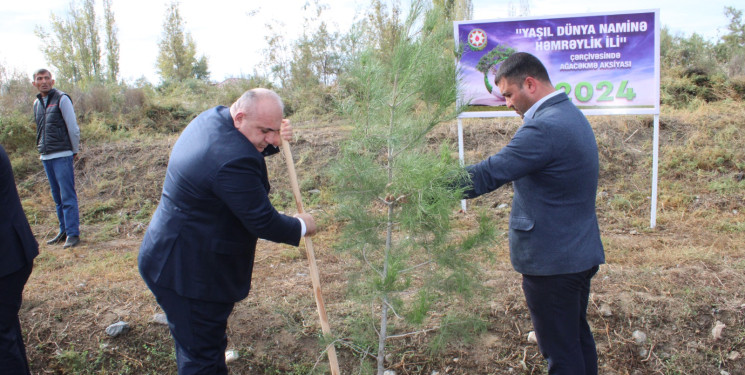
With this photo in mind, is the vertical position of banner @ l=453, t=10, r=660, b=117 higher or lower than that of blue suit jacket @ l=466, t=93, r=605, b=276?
higher

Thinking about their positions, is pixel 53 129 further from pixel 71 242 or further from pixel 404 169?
pixel 404 169

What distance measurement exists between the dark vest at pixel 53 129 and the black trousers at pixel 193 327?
437cm

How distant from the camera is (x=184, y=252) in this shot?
2.58 metres

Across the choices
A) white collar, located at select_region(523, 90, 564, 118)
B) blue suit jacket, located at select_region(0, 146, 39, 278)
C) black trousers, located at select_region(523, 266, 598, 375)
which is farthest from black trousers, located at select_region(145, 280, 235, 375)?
white collar, located at select_region(523, 90, 564, 118)

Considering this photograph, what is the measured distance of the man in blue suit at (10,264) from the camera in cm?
294

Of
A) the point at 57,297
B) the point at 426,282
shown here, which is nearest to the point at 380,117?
the point at 426,282

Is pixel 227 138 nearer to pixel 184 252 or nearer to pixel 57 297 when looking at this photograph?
pixel 184 252

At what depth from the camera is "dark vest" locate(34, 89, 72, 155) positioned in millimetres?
6043

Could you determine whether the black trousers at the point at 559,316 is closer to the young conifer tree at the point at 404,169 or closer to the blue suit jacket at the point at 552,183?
the blue suit jacket at the point at 552,183

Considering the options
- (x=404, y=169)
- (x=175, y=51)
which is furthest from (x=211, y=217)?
(x=175, y=51)

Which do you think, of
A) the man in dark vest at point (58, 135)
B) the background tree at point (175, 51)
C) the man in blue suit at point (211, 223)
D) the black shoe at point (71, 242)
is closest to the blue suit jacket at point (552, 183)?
the man in blue suit at point (211, 223)

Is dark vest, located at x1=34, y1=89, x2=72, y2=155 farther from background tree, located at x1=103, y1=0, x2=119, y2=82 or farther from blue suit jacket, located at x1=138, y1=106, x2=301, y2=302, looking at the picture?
background tree, located at x1=103, y1=0, x2=119, y2=82

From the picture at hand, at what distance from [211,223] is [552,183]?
1753 mm

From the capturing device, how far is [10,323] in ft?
9.85
